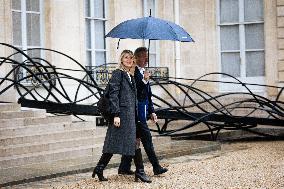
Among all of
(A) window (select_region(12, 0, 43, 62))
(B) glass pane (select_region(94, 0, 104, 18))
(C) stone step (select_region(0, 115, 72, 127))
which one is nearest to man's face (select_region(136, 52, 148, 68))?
(C) stone step (select_region(0, 115, 72, 127))

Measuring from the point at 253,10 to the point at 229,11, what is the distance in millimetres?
649

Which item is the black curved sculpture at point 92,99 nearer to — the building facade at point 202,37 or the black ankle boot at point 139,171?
the building facade at point 202,37

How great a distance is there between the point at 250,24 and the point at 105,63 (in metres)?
4.20

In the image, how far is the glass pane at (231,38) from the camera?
17.1 meters

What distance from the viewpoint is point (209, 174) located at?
837cm

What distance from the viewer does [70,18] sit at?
13922mm

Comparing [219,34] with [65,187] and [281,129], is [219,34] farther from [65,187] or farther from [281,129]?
[65,187]

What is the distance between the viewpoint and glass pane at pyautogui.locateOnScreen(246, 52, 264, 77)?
55.0 feet

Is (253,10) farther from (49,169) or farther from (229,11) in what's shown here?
(49,169)

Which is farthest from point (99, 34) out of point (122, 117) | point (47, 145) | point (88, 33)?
point (122, 117)

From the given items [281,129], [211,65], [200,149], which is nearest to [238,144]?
[200,149]

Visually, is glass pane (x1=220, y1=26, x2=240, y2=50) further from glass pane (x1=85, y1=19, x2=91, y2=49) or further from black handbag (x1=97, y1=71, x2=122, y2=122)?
black handbag (x1=97, y1=71, x2=122, y2=122)

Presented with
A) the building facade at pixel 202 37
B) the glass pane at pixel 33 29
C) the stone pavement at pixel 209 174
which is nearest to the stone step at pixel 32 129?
the stone pavement at pixel 209 174

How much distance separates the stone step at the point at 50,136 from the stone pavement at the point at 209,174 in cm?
154
